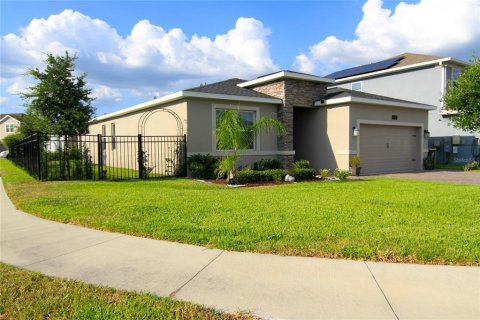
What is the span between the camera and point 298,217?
21.6 feet

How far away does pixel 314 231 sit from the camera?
559 centimetres

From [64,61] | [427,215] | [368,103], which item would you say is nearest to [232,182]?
[427,215]

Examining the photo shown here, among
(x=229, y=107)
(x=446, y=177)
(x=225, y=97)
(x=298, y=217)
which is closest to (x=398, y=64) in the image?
(x=446, y=177)

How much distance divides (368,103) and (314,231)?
12.2 metres

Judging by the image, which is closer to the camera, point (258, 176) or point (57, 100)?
point (258, 176)

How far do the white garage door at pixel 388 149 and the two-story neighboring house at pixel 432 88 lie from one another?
4600mm

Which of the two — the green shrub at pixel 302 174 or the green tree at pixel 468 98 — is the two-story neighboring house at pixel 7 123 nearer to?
the green shrub at pixel 302 174

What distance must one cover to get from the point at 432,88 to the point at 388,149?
29.6 ft

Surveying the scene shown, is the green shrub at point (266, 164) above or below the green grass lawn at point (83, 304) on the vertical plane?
above

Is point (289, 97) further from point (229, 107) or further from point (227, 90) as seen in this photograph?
point (229, 107)

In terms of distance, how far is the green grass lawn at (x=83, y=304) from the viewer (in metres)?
3.13

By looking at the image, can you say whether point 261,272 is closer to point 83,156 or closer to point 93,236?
point 93,236

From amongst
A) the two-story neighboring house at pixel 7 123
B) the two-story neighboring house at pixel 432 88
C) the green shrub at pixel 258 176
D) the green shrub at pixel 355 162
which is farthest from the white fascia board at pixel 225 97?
the two-story neighboring house at pixel 7 123

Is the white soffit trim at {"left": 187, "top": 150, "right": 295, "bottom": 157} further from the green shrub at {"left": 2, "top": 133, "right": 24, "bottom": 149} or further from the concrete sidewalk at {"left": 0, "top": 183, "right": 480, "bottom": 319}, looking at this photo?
the green shrub at {"left": 2, "top": 133, "right": 24, "bottom": 149}
